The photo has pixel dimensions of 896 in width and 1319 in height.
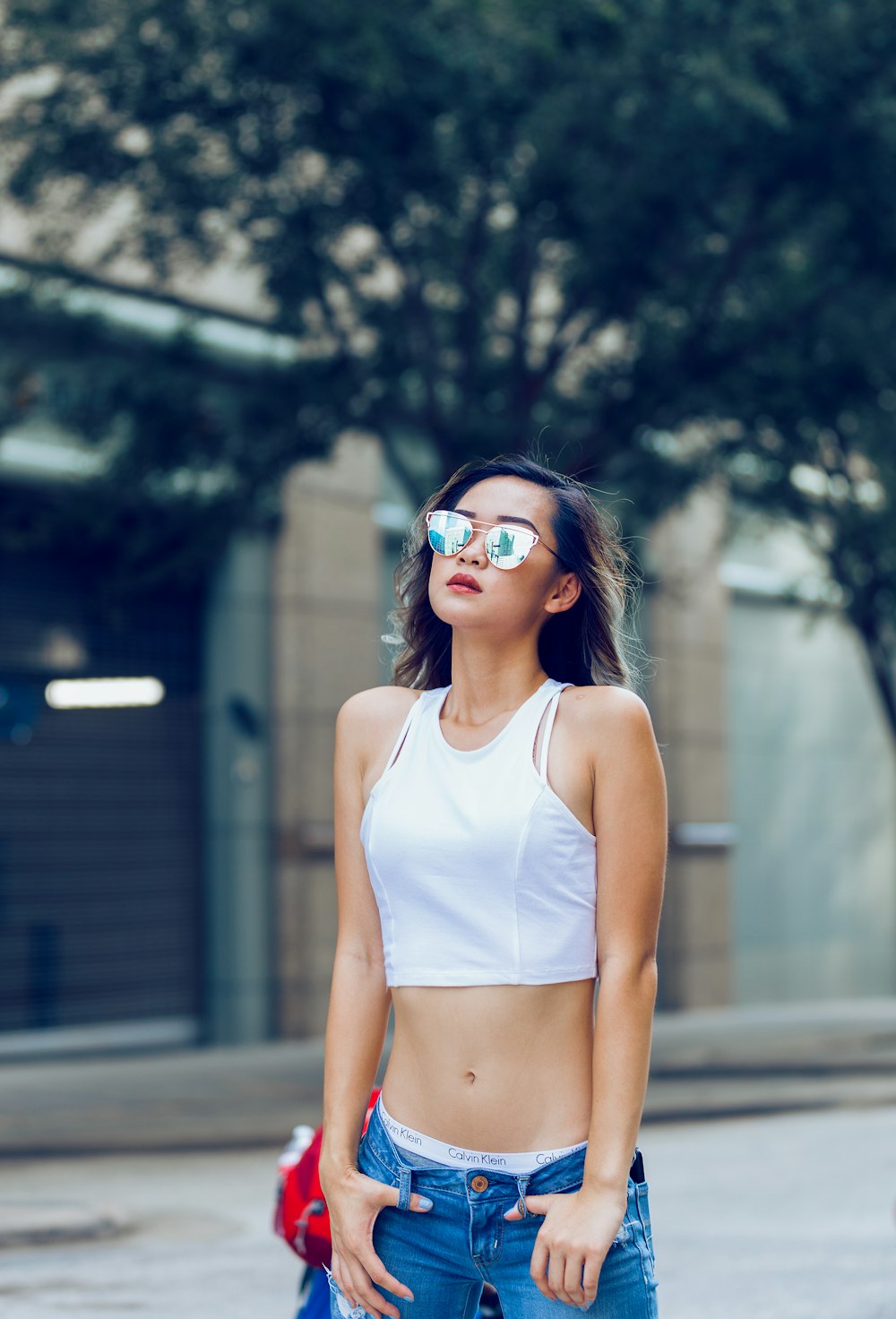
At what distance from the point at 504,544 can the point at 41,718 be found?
1334cm

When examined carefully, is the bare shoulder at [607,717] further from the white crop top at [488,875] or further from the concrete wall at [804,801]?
the concrete wall at [804,801]

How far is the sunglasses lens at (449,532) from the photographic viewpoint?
2.49m

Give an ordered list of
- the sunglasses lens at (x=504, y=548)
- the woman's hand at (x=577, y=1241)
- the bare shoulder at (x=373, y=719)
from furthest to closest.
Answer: the bare shoulder at (x=373, y=719) < the sunglasses lens at (x=504, y=548) < the woman's hand at (x=577, y=1241)

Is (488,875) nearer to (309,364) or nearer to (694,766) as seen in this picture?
(309,364)

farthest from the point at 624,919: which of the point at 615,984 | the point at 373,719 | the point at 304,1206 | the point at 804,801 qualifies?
the point at 804,801

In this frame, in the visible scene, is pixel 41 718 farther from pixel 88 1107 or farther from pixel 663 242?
pixel 663 242

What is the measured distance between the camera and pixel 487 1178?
91.1 inches

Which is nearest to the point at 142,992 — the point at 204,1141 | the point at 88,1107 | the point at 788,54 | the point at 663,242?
the point at 88,1107

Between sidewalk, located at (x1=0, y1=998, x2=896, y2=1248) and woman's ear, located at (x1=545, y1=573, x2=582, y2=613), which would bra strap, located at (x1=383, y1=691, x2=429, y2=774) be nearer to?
woman's ear, located at (x1=545, y1=573, x2=582, y2=613)

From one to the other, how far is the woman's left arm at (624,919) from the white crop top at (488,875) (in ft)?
0.12

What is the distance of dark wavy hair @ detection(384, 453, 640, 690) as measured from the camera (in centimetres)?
257

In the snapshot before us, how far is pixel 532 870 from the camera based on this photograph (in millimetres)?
2320

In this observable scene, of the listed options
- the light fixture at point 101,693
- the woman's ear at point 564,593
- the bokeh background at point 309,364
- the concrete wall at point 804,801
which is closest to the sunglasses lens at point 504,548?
the woman's ear at point 564,593

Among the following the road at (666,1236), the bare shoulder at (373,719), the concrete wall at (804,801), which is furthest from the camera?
the concrete wall at (804,801)
